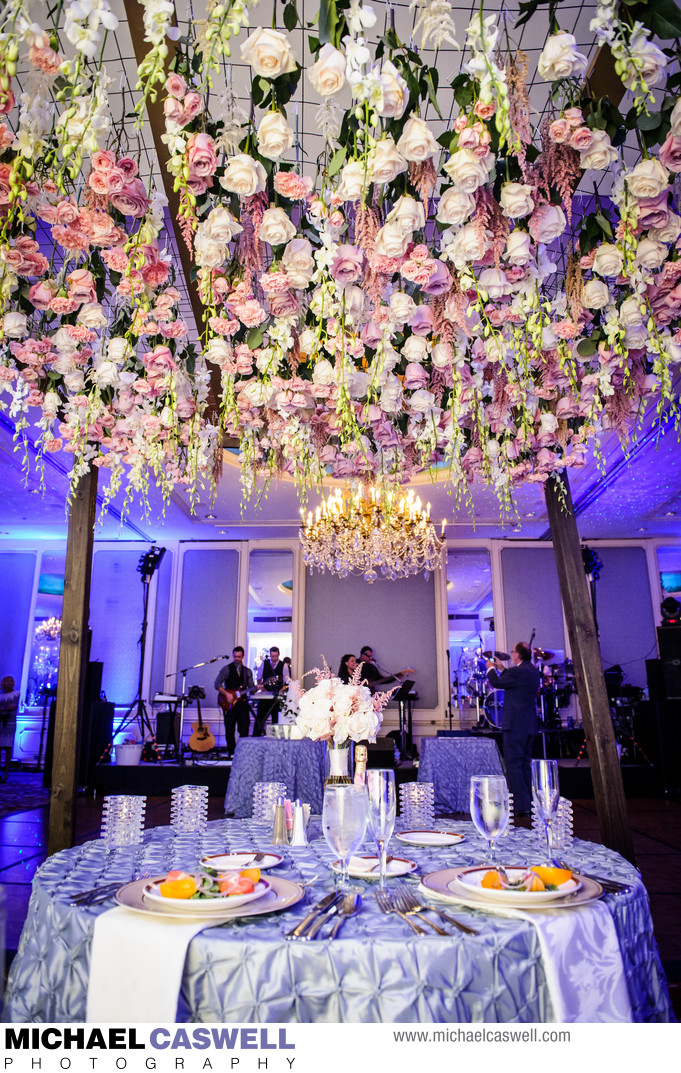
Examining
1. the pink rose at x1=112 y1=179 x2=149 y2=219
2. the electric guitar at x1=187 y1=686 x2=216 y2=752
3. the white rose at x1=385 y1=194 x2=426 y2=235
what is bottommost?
the electric guitar at x1=187 y1=686 x2=216 y2=752

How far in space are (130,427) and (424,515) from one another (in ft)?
14.8

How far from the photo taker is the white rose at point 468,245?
1.98 metres

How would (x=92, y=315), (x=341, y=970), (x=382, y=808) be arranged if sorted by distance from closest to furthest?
(x=341, y=970) < (x=382, y=808) < (x=92, y=315)

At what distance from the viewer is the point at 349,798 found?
1.13m

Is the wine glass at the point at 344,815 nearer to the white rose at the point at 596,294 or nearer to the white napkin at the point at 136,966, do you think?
the white napkin at the point at 136,966

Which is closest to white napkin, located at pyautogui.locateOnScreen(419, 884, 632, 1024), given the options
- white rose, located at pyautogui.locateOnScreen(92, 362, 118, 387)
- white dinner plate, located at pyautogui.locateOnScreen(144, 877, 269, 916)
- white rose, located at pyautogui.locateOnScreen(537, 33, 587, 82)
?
white dinner plate, located at pyautogui.locateOnScreen(144, 877, 269, 916)

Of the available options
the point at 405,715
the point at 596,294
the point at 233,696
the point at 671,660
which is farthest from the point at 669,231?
the point at 405,715

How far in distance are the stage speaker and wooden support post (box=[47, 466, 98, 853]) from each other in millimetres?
6802

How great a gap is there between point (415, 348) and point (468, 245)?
658 mm

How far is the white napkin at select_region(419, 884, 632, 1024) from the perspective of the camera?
1028 millimetres

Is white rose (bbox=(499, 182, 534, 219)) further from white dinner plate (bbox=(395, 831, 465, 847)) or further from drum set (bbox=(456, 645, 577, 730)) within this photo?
drum set (bbox=(456, 645, 577, 730))

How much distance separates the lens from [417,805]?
1944mm

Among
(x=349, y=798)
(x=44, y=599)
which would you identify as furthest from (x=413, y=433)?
(x=44, y=599)

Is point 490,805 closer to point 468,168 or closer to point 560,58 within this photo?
point 468,168
